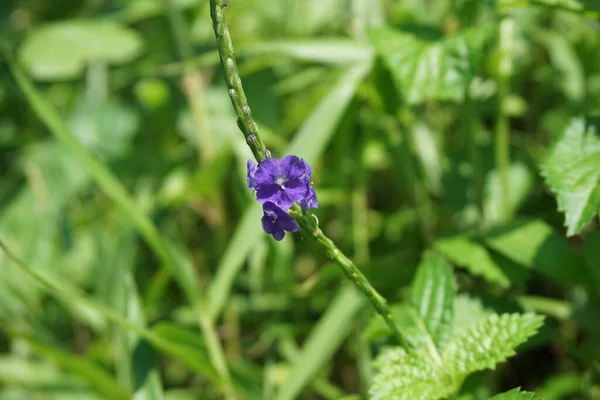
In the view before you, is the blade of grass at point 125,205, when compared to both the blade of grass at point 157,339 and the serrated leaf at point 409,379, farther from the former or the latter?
the serrated leaf at point 409,379

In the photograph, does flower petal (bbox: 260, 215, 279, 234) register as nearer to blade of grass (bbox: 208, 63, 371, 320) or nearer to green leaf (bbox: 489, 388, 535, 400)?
green leaf (bbox: 489, 388, 535, 400)

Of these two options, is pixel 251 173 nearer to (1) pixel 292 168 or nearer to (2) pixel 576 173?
(1) pixel 292 168

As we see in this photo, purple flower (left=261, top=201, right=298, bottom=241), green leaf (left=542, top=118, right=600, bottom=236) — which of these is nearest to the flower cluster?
purple flower (left=261, top=201, right=298, bottom=241)

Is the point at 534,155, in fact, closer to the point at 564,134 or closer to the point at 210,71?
the point at 564,134

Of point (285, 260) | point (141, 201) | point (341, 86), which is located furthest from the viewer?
point (141, 201)

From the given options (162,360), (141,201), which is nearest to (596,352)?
(162,360)

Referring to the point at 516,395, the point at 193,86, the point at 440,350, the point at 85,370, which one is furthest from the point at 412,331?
the point at 193,86

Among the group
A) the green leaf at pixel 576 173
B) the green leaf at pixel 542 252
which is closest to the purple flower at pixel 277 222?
the green leaf at pixel 576 173
